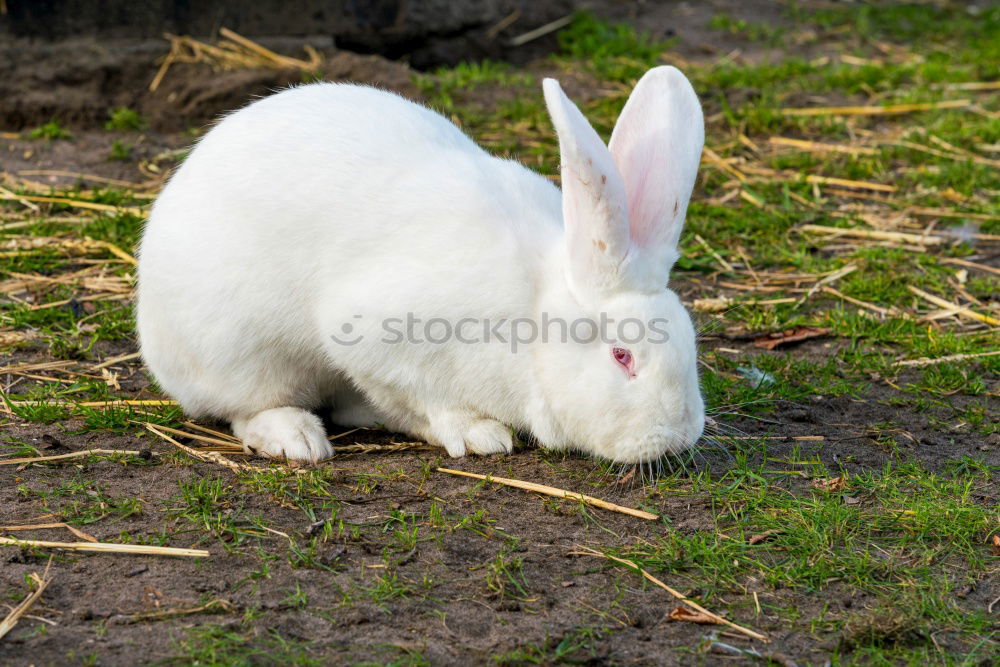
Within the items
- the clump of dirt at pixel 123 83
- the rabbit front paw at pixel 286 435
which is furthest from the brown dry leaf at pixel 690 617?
the clump of dirt at pixel 123 83

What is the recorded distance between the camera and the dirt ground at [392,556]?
2.45m

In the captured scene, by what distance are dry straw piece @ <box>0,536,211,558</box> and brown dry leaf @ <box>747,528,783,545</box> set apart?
1.35 m

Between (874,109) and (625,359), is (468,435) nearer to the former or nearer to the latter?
(625,359)

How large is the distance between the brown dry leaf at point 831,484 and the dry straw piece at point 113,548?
1.66 meters

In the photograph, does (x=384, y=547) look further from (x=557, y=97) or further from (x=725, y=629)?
(x=557, y=97)

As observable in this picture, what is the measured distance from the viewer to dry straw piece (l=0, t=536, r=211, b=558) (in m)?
2.79

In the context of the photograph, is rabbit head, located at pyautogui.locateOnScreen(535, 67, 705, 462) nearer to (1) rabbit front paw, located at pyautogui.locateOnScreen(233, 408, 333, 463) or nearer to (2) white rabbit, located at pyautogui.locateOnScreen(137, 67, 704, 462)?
(2) white rabbit, located at pyautogui.locateOnScreen(137, 67, 704, 462)

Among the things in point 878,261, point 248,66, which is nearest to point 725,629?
point 878,261

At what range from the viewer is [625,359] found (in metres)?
3.15

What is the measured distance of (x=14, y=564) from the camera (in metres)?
2.74

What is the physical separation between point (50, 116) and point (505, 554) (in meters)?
4.84

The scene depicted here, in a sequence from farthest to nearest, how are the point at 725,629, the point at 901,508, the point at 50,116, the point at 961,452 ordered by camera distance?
1. the point at 50,116
2. the point at 961,452
3. the point at 901,508
4. the point at 725,629

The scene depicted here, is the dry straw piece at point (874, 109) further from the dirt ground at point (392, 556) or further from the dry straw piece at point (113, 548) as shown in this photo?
the dry straw piece at point (113, 548)

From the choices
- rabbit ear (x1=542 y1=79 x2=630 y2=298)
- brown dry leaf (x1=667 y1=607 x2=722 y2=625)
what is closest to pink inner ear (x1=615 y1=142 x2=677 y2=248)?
rabbit ear (x1=542 y1=79 x2=630 y2=298)
